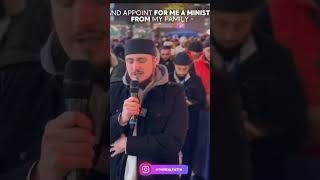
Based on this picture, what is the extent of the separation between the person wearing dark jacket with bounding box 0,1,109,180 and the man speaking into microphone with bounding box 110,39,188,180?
0.25ft

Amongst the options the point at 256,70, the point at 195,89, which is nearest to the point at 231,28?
the point at 256,70

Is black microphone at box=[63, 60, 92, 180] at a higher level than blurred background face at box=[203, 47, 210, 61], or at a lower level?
lower

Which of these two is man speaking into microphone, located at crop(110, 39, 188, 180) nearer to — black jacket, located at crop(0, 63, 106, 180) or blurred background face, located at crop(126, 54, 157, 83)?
blurred background face, located at crop(126, 54, 157, 83)

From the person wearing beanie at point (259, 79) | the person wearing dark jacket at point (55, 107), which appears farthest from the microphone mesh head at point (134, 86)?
the person wearing beanie at point (259, 79)

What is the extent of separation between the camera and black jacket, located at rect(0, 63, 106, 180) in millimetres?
2967

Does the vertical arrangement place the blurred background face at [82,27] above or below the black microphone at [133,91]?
above

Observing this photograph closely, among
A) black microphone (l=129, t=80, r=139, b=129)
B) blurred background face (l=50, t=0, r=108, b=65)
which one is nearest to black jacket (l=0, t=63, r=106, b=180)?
blurred background face (l=50, t=0, r=108, b=65)

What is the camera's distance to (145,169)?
9.73 feet

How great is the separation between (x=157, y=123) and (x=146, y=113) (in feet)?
0.24

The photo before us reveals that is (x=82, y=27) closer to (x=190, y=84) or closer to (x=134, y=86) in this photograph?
(x=134, y=86)

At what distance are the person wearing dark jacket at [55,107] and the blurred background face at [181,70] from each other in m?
0.34

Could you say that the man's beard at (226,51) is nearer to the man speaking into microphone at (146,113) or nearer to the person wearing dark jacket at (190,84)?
the person wearing dark jacket at (190,84)

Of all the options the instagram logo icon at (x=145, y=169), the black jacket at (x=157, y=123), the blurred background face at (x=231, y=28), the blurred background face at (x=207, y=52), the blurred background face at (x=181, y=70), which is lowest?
the instagram logo icon at (x=145, y=169)

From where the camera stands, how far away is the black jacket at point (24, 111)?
2.97 m
